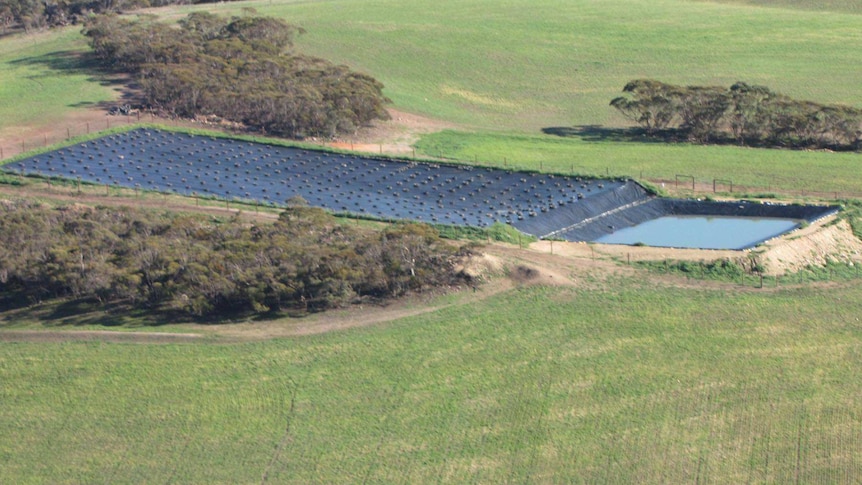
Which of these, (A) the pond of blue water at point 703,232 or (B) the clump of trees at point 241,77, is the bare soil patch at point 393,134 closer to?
(B) the clump of trees at point 241,77

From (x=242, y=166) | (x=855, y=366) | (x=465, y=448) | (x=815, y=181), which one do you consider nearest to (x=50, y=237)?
(x=242, y=166)

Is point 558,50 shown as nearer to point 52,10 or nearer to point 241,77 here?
point 241,77

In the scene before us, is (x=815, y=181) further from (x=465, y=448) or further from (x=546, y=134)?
(x=465, y=448)

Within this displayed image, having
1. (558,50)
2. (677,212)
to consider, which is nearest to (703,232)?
(677,212)

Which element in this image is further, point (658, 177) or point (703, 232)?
point (658, 177)

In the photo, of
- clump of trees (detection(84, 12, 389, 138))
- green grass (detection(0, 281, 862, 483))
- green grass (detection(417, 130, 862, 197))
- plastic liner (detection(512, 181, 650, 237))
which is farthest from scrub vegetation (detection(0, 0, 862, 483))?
clump of trees (detection(84, 12, 389, 138))

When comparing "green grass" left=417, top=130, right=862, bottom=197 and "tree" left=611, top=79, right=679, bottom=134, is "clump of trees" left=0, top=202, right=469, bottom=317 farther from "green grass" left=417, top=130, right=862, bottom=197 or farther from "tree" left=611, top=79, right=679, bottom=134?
"tree" left=611, top=79, right=679, bottom=134
